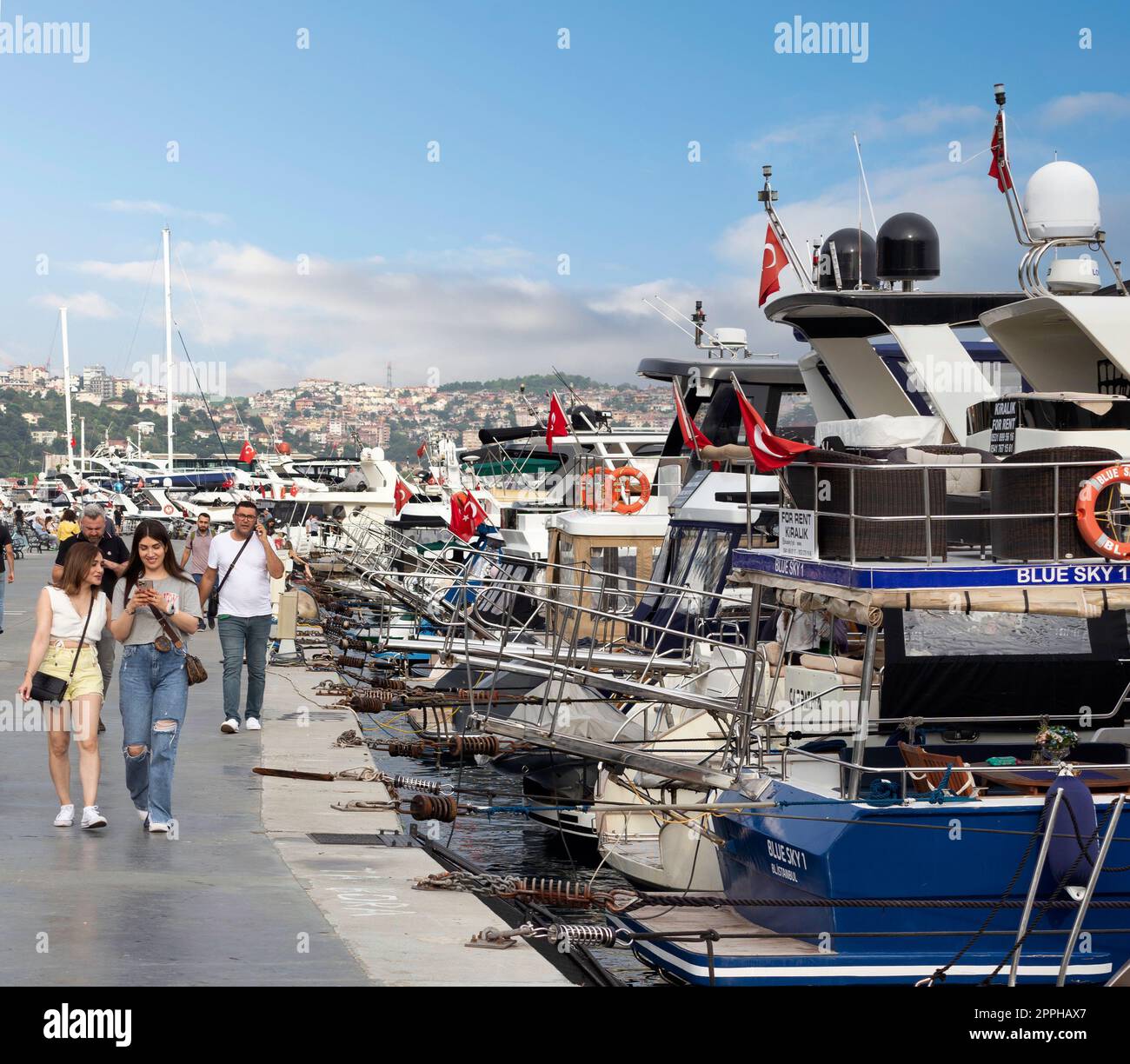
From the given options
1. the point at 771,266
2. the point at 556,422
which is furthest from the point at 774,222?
the point at 556,422

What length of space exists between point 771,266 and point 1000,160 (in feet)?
11.6

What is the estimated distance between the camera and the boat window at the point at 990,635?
9.64 meters

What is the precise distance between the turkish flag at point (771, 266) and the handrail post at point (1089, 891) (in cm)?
936

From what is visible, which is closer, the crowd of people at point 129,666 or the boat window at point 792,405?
the crowd of people at point 129,666

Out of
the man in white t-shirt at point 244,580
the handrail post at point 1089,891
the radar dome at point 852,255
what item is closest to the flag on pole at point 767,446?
the handrail post at point 1089,891

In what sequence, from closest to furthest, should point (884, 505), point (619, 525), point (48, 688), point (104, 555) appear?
point (884, 505) → point (48, 688) → point (104, 555) → point (619, 525)

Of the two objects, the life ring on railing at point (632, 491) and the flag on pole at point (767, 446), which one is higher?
the flag on pole at point (767, 446)

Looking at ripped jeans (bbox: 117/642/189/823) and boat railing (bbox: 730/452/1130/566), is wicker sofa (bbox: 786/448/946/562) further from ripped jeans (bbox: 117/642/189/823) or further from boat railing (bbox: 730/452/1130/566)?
ripped jeans (bbox: 117/642/189/823)

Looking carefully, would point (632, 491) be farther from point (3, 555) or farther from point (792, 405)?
point (3, 555)

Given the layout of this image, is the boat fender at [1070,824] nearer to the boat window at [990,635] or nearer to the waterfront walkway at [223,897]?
the boat window at [990,635]

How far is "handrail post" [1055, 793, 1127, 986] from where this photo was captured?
25.7 feet

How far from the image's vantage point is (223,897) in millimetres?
7910

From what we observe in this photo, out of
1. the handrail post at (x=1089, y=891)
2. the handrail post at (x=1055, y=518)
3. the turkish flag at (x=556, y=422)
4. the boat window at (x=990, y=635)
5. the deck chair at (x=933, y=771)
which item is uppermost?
the turkish flag at (x=556, y=422)

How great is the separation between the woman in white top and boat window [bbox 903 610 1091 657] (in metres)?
5.17
